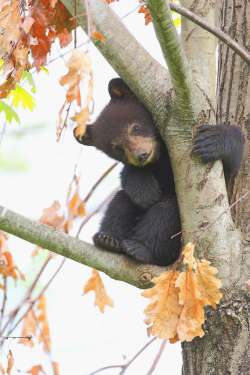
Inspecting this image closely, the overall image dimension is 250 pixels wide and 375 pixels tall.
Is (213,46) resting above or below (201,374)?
above

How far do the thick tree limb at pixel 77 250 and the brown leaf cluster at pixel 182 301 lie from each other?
42 centimetres

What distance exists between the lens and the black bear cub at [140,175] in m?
3.05

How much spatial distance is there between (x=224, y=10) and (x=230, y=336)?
2.77 meters

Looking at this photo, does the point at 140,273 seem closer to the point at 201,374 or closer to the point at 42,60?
the point at 201,374

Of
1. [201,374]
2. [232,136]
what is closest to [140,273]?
[201,374]

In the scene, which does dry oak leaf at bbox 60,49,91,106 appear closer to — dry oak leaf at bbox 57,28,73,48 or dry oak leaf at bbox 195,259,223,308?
dry oak leaf at bbox 195,259,223,308

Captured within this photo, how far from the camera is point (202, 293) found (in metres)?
2.35

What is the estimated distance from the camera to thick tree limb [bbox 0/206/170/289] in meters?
2.62

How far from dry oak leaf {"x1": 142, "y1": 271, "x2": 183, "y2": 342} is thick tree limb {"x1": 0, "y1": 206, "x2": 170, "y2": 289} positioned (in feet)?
1.36

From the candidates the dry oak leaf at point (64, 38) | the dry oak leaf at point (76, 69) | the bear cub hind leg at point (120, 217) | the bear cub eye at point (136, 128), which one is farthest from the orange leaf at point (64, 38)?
the dry oak leaf at point (76, 69)

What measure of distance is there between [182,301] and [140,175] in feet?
5.59

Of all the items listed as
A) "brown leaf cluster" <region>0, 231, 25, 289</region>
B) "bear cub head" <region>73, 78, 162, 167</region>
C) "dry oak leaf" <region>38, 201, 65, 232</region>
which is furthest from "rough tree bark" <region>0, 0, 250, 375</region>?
"dry oak leaf" <region>38, 201, 65, 232</region>

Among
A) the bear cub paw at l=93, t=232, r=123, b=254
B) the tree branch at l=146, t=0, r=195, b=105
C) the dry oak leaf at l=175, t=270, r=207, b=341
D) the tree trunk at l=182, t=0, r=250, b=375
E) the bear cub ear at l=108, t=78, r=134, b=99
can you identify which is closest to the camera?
the tree branch at l=146, t=0, r=195, b=105

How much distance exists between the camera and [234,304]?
257 cm
